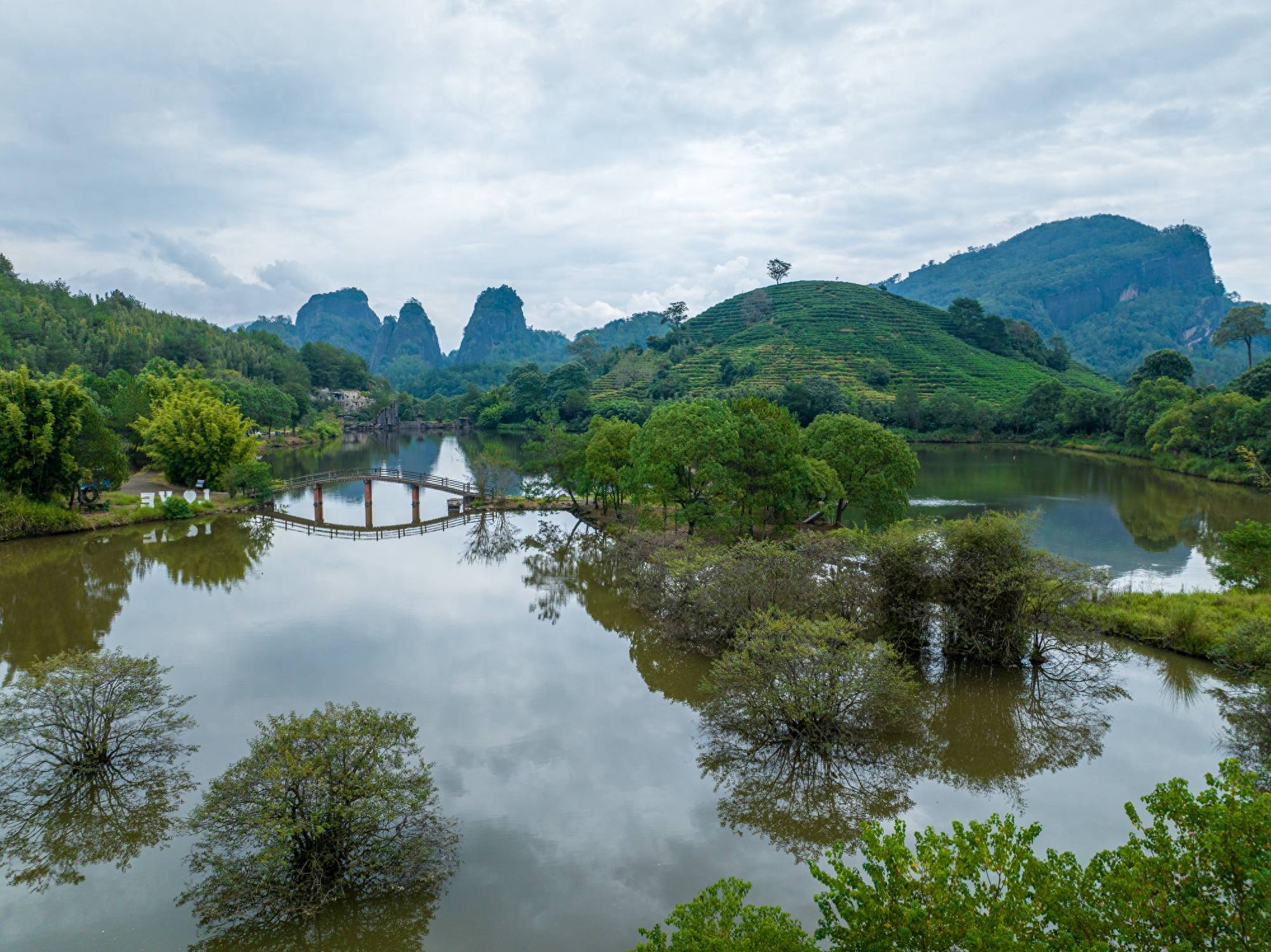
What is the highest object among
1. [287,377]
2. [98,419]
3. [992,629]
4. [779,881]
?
[287,377]

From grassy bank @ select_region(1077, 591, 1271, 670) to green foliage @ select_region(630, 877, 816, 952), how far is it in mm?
12119

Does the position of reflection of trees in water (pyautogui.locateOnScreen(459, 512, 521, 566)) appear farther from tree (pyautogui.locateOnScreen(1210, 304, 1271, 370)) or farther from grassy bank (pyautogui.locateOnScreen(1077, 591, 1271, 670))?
tree (pyautogui.locateOnScreen(1210, 304, 1271, 370))

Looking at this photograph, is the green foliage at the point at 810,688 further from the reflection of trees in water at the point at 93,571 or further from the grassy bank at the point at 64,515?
the grassy bank at the point at 64,515

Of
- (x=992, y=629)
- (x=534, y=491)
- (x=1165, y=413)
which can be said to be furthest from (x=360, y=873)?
(x=1165, y=413)

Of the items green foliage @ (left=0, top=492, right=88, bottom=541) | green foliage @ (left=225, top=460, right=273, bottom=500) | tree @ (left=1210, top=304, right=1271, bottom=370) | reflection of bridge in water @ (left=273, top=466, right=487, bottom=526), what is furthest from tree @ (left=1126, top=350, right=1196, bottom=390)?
green foliage @ (left=0, top=492, right=88, bottom=541)

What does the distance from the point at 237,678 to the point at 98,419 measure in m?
19.6

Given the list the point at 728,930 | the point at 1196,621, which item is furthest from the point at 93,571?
the point at 1196,621

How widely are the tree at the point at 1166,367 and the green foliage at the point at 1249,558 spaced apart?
50.3 m

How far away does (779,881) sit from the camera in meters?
8.74

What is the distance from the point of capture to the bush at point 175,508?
29500 millimetres

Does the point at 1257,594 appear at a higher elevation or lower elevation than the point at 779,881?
higher

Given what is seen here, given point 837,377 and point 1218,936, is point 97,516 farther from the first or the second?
point 837,377

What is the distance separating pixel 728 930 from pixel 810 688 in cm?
629

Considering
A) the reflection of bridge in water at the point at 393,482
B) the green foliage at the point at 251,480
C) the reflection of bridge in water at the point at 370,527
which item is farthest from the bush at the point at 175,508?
the reflection of bridge in water at the point at 393,482
